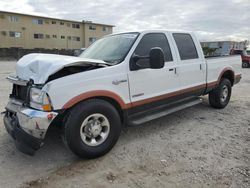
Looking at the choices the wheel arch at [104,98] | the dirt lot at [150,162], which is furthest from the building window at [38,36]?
the wheel arch at [104,98]

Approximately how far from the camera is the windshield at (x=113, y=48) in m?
3.82

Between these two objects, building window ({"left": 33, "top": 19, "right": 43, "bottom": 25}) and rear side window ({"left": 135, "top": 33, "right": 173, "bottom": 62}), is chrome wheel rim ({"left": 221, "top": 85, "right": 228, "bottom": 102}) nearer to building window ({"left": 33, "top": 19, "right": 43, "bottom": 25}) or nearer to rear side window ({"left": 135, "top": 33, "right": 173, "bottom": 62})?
rear side window ({"left": 135, "top": 33, "right": 173, "bottom": 62})

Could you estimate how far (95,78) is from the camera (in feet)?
10.7

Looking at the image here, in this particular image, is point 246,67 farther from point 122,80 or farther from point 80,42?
point 80,42

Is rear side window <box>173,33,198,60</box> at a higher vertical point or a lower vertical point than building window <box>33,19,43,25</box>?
lower

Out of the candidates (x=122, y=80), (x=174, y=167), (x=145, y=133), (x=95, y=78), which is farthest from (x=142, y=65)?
A: (x=174, y=167)

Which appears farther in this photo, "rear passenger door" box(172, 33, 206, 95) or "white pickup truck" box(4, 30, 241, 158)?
"rear passenger door" box(172, 33, 206, 95)

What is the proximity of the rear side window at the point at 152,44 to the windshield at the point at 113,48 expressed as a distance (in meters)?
0.17

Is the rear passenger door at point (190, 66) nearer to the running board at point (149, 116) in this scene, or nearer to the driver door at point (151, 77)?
the driver door at point (151, 77)

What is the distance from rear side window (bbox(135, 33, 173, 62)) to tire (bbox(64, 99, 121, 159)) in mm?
1185

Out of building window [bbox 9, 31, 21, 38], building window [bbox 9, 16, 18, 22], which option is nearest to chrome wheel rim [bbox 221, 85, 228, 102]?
building window [bbox 9, 31, 21, 38]

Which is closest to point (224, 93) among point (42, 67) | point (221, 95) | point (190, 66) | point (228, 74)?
point (221, 95)

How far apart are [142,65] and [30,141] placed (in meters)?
2.08

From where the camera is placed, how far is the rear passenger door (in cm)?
464
